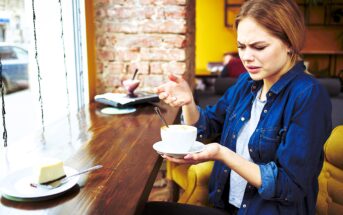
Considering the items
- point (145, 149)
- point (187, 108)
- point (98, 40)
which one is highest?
point (98, 40)

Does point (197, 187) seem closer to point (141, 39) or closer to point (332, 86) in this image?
point (141, 39)

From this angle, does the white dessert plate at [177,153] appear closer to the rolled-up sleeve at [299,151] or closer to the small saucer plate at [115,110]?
the rolled-up sleeve at [299,151]

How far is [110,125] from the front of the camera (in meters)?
1.69

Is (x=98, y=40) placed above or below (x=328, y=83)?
above

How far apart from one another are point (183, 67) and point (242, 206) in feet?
4.00

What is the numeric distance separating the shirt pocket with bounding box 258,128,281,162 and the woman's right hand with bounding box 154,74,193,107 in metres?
0.33

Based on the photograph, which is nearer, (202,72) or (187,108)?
(187,108)

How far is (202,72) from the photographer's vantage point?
19.9 feet

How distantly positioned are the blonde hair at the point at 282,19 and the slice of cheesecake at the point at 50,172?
706 mm

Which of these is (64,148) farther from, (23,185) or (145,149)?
(23,185)

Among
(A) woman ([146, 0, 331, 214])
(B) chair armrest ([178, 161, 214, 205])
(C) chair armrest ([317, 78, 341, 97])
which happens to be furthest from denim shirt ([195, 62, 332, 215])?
(C) chair armrest ([317, 78, 341, 97])

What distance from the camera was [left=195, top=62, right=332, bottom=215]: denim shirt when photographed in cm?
113

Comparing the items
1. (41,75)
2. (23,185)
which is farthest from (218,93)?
(23,185)

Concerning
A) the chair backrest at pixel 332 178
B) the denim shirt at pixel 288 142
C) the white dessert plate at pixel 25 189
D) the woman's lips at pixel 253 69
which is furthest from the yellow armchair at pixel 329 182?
the white dessert plate at pixel 25 189
